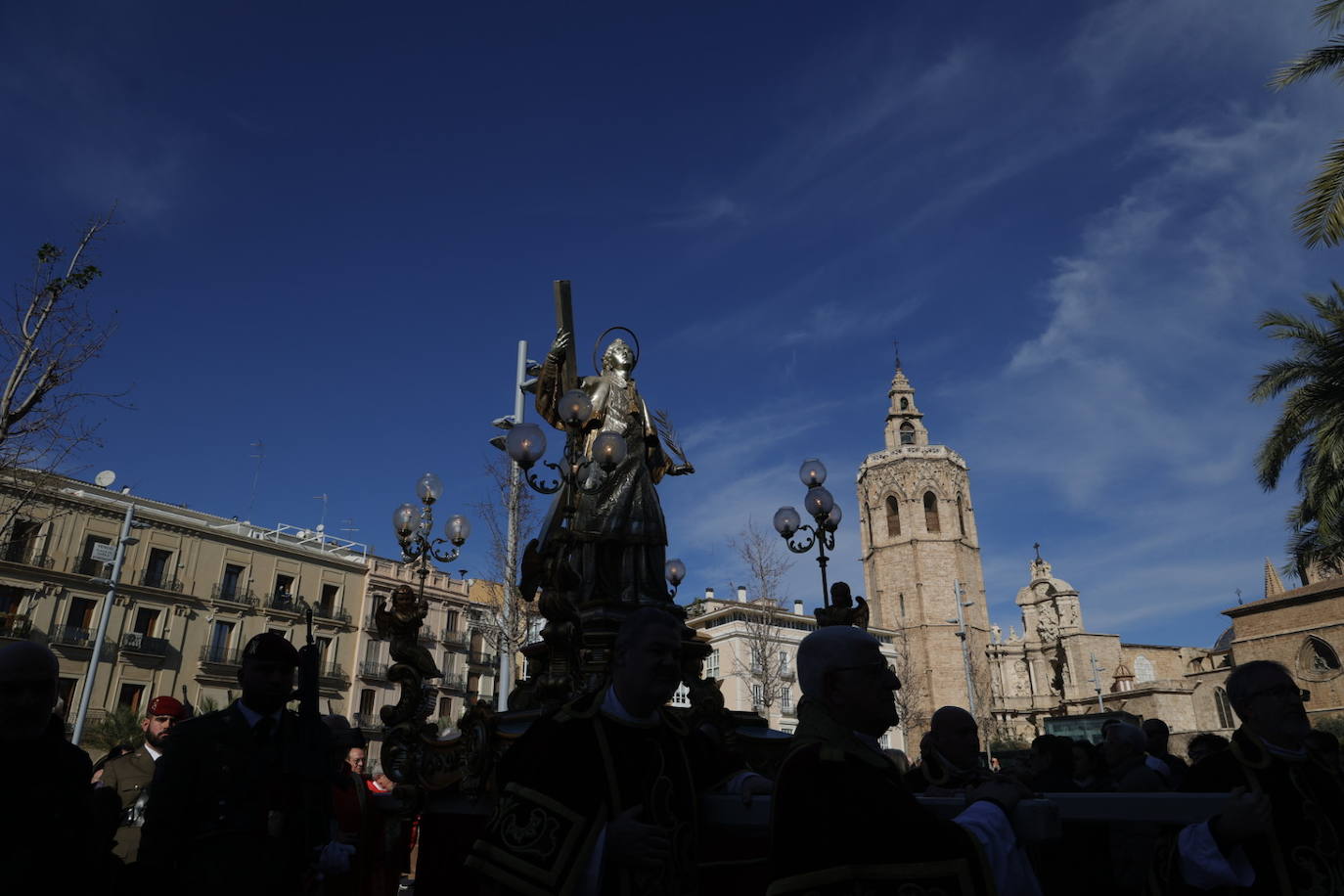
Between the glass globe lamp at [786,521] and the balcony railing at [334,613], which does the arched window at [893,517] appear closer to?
the balcony railing at [334,613]

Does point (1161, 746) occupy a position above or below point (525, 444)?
below

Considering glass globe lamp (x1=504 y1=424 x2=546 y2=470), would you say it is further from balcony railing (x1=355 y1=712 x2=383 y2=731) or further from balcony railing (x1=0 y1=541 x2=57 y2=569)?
balcony railing (x1=355 y1=712 x2=383 y2=731)

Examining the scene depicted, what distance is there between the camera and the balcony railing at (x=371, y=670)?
121 ft

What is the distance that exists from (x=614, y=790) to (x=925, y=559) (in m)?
70.5

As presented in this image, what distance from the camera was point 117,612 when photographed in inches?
1215

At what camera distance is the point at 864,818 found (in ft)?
6.91

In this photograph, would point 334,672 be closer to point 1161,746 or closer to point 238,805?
point 1161,746

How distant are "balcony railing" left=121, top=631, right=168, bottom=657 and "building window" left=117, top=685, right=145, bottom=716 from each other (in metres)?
1.28

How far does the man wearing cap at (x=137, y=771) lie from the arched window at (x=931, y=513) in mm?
69904

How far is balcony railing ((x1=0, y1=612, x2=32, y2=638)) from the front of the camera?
21800 mm

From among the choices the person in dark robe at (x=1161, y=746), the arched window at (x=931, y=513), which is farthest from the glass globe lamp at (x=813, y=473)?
the arched window at (x=931, y=513)

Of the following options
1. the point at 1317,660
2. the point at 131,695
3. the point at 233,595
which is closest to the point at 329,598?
the point at 233,595

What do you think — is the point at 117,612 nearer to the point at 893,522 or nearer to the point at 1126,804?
the point at 1126,804

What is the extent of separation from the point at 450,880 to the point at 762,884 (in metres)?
3.09
